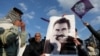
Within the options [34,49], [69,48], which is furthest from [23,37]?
[69,48]

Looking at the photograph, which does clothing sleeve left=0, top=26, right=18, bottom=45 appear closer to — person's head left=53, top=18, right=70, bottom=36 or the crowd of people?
the crowd of people

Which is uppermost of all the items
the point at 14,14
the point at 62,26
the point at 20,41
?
the point at 14,14

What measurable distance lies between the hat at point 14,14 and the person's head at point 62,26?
918 millimetres

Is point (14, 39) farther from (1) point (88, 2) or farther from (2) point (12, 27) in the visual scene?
(1) point (88, 2)

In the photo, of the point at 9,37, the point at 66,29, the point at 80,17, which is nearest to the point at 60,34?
the point at 66,29

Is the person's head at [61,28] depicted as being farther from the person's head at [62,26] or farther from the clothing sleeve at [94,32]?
the clothing sleeve at [94,32]

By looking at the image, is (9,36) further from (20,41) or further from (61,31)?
(61,31)

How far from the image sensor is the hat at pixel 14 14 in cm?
649

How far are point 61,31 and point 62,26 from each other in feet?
0.61

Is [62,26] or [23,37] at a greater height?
[62,26]

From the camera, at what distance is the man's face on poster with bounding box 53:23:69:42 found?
6041 mm

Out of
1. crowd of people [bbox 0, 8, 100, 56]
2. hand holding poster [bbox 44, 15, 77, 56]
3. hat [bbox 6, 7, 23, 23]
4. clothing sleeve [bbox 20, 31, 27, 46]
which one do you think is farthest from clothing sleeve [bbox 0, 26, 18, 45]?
hand holding poster [bbox 44, 15, 77, 56]

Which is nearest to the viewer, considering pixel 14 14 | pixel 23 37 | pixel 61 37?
pixel 61 37

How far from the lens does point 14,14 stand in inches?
258
